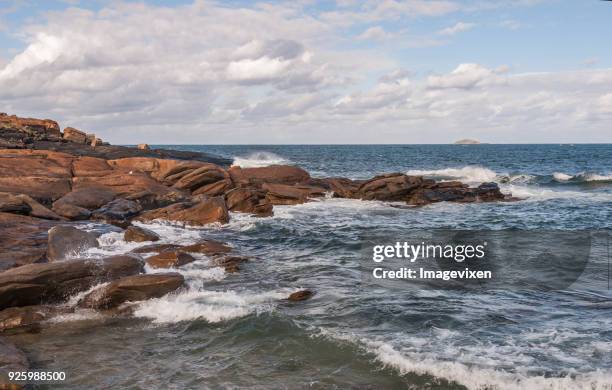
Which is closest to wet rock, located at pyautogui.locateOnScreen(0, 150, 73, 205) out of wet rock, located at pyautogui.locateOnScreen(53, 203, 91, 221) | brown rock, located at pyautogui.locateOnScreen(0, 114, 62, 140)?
wet rock, located at pyautogui.locateOnScreen(53, 203, 91, 221)

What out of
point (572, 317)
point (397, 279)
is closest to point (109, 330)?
point (397, 279)

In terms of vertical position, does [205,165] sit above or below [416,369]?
above

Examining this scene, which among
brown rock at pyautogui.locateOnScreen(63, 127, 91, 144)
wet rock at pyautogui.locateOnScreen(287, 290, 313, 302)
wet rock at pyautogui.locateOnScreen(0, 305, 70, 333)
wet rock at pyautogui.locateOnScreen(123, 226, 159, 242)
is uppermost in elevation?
brown rock at pyautogui.locateOnScreen(63, 127, 91, 144)

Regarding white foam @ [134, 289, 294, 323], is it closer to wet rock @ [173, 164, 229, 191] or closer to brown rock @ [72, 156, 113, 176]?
wet rock @ [173, 164, 229, 191]

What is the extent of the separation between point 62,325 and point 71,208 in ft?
44.3

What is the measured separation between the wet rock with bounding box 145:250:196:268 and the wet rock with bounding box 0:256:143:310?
1794 mm

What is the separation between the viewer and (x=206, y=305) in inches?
505

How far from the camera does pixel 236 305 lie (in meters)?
12.9

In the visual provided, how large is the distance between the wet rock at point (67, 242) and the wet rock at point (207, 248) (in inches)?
125

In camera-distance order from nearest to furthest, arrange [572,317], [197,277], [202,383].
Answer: [202,383] < [572,317] < [197,277]

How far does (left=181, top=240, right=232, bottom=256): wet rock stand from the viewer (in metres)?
18.5

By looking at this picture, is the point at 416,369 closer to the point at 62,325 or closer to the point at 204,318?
the point at 204,318

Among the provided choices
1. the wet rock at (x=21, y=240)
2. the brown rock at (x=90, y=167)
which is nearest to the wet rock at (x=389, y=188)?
the brown rock at (x=90, y=167)

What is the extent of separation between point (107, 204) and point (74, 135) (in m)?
25.9
